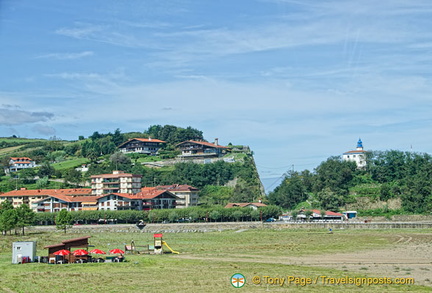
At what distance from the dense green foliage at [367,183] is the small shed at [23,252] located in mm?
85891

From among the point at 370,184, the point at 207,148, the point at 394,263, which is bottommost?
the point at 394,263

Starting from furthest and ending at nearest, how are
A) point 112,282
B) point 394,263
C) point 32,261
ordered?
1. point 32,261
2. point 394,263
3. point 112,282

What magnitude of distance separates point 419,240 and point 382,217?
43203mm

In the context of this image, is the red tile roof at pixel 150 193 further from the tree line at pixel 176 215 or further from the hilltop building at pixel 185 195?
the tree line at pixel 176 215

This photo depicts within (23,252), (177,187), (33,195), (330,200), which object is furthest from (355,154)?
(23,252)

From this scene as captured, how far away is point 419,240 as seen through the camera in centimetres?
7675

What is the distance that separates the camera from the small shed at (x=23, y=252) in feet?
177

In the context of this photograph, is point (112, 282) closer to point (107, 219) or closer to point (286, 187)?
point (107, 219)

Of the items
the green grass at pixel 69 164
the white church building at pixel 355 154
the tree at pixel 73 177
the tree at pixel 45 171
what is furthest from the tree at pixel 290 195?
the green grass at pixel 69 164

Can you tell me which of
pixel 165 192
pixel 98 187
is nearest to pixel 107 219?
pixel 165 192

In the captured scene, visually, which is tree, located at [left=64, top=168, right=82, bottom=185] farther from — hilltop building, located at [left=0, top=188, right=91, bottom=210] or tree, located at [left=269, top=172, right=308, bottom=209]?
tree, located at [left=269, top=172, right=308, bottom=209]

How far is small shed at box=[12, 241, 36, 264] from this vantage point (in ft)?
177

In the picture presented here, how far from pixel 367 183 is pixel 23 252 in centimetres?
10686

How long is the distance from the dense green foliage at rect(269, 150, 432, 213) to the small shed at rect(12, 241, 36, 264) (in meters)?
85.9
